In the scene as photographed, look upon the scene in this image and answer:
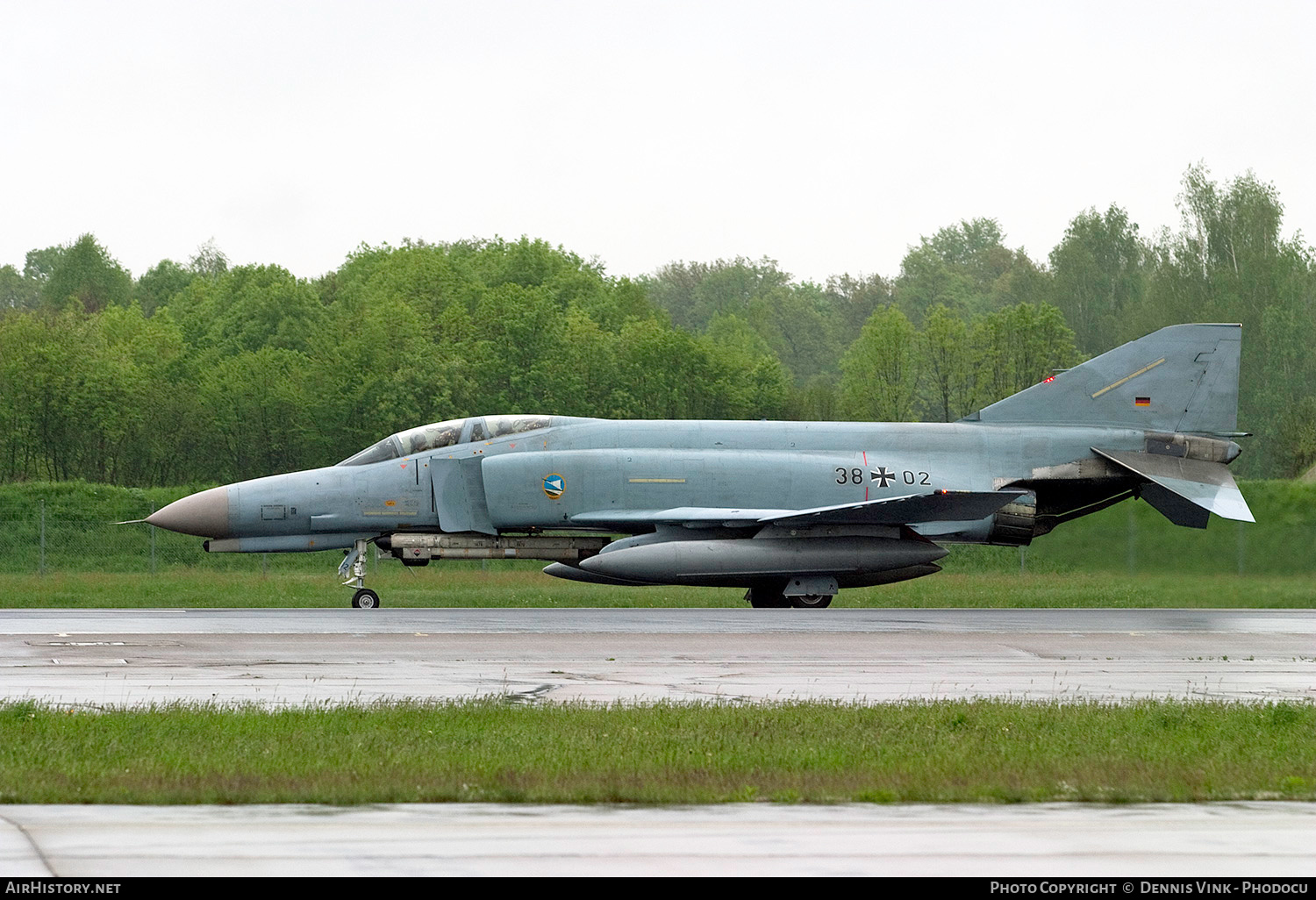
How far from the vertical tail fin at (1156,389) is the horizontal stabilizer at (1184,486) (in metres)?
0.62

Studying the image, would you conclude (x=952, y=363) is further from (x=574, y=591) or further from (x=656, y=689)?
(x=656, y=689)

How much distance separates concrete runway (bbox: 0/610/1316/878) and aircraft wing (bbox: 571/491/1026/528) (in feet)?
4.56

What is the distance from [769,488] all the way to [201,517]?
854 centimetres

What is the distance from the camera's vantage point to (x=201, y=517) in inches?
856

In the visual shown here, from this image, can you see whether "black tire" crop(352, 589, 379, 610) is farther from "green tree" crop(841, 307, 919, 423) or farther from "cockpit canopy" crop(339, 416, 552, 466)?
"green tree" crop(841, 307, 919, 423)

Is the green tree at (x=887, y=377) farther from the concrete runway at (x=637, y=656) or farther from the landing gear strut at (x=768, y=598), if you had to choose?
the concrete runway at (x=637, y=656)

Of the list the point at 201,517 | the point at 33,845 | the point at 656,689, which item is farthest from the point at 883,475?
the point at 33,845

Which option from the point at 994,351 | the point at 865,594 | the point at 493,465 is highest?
the point at 994,351

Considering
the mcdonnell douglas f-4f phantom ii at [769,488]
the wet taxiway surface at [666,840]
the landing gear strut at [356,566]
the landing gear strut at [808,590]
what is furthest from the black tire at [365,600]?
the wet taxiway surface at [666,840]

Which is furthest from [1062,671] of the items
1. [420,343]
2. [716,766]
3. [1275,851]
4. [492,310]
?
[492,310]

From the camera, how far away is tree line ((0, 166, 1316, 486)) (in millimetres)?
44312

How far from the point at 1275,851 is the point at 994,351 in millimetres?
46551
